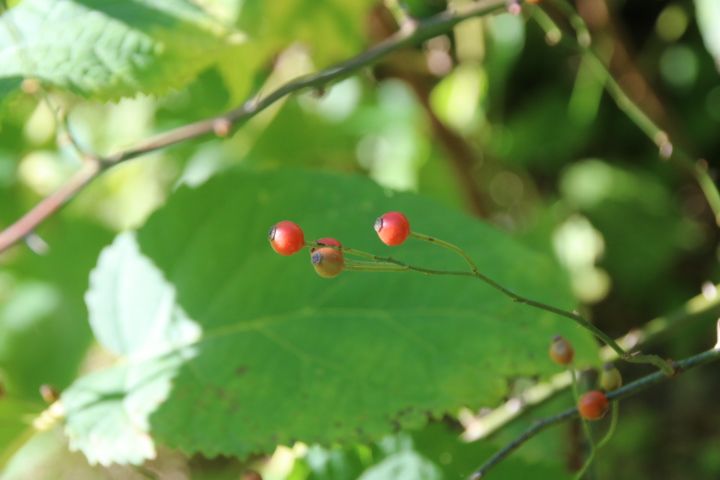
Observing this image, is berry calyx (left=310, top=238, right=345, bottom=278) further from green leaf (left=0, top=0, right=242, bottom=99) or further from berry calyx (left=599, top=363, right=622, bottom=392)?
green leaf (left=0, top=0, right=242, bottom=99)

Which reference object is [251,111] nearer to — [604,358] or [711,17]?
[604,358]

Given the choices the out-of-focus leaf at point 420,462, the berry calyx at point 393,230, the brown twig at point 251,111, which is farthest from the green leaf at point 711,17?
the berry calyx at point 393,230

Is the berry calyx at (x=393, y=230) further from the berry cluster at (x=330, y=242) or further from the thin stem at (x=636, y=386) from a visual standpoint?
the thin stem at (x=636, y=386)

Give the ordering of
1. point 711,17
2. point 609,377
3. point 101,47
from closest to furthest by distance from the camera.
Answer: point 609,377
point 101,47
point 711,17

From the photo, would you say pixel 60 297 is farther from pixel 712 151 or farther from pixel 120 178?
pixel 712 151

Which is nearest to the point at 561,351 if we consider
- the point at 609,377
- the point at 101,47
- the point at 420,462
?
the point at 609,377
